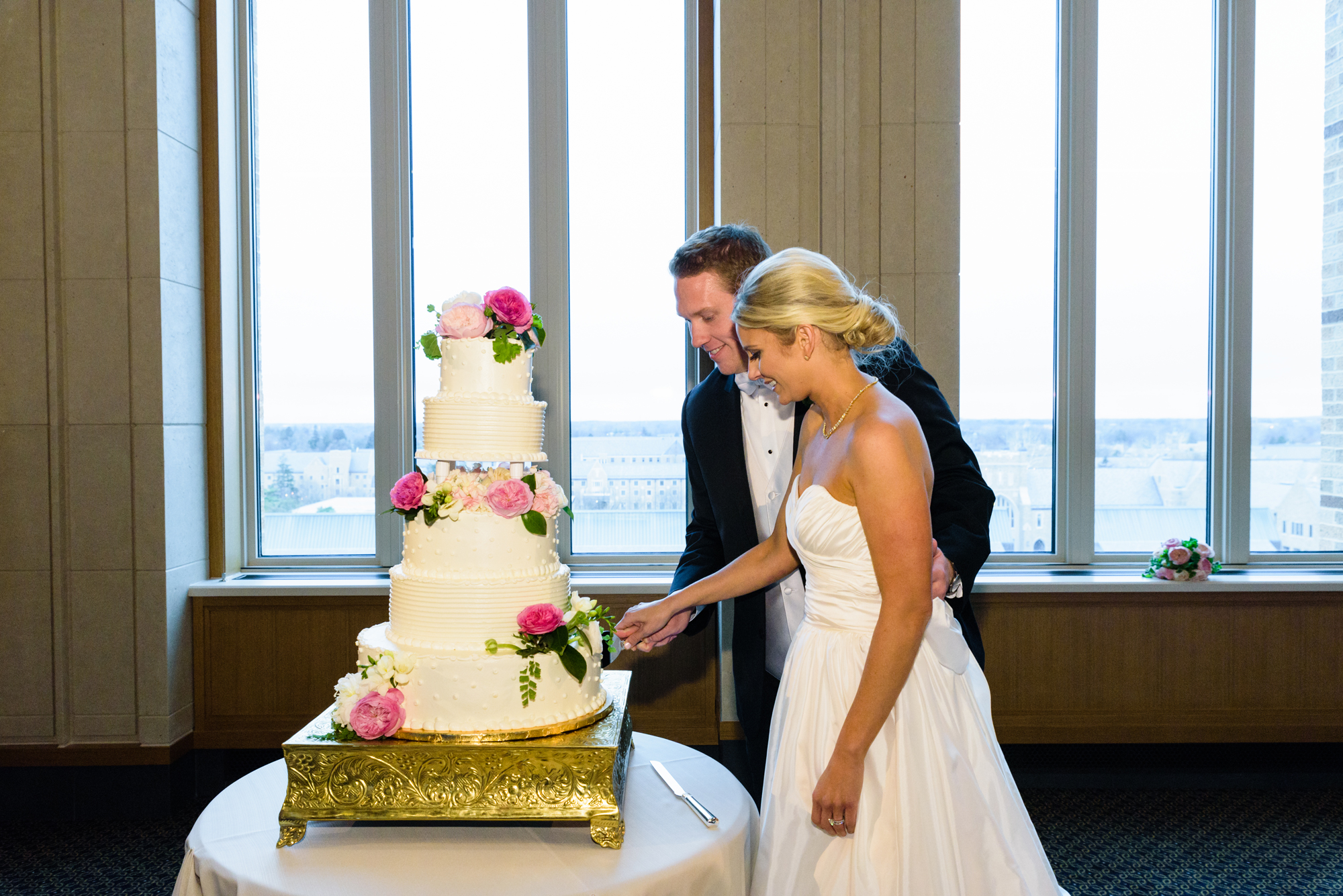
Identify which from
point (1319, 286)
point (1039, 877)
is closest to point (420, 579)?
point (1039, 877)

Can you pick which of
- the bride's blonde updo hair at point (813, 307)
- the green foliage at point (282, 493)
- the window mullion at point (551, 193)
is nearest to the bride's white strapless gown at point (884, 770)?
the bride's blonde updo hair at point (813, 307)

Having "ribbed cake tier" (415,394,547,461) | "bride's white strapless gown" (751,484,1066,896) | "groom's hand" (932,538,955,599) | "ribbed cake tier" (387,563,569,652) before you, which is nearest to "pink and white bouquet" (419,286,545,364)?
"ribbed cake tier" (415,394,547,461)

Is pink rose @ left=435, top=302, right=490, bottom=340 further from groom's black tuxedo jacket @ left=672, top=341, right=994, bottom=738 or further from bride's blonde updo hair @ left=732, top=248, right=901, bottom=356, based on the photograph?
groom's black tuxedo jacket @ left=672, top=341, right=994, bottom=738

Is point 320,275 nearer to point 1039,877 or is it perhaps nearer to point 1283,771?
point 1039,877

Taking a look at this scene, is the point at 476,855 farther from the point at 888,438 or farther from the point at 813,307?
the point at 813,307

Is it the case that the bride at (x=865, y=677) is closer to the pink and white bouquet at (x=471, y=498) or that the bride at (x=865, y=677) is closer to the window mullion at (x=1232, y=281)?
the pink and white bouquet at (x=471, y=498)

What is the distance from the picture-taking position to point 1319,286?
4.87 m

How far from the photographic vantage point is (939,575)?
207cm

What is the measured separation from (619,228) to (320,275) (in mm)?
1556

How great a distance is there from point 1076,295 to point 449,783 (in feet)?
13.5

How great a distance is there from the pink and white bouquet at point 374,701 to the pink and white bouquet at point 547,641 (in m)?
0.21

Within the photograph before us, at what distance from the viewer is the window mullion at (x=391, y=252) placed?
4809 mm

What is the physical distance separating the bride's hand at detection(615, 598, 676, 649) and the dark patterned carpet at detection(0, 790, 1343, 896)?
2.10 metres

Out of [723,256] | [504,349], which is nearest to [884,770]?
[504,349]
